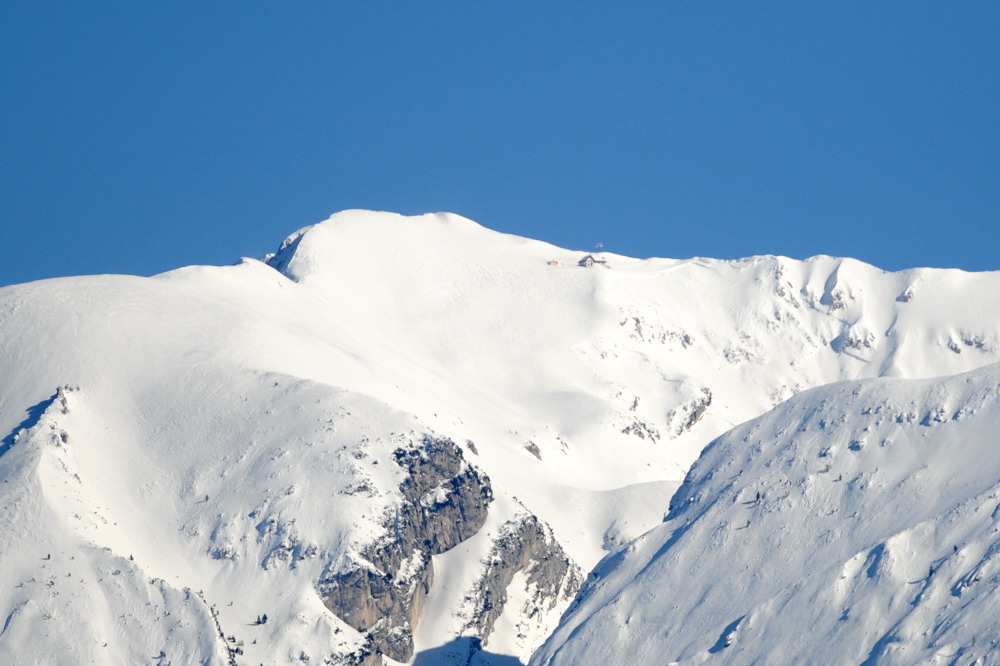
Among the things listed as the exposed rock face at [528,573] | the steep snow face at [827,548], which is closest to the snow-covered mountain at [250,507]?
the exposed rock face at [528,573]

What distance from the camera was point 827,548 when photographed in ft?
387

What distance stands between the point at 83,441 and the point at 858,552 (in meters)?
80.3

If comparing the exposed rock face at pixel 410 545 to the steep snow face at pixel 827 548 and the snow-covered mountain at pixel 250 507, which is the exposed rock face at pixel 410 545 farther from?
the steep snow face at pixel 827 548

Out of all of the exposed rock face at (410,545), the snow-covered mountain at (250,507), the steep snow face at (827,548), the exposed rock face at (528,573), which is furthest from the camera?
the exposed rock face at (528,573)

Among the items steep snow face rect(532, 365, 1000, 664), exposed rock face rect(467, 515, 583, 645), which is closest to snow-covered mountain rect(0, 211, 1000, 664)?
exposed rock face rect(467, 515, 583, 645)

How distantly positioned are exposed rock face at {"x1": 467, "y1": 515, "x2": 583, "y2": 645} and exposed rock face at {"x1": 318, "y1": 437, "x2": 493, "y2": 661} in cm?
354

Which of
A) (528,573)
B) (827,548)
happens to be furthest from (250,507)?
(827,548)

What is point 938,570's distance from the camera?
109375mm

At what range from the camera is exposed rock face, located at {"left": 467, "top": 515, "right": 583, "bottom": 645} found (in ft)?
551

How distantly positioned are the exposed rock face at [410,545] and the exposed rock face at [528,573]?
354 centimetres

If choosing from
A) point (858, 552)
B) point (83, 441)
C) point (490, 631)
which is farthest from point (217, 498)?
point (858, 552)

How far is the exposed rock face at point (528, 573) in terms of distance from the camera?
168000 millimetres

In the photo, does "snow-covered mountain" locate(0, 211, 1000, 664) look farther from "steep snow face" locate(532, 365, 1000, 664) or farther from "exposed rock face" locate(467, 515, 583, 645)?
"steep snow face" locate(532, 365, 1000, 664)

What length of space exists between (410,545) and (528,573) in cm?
1181
